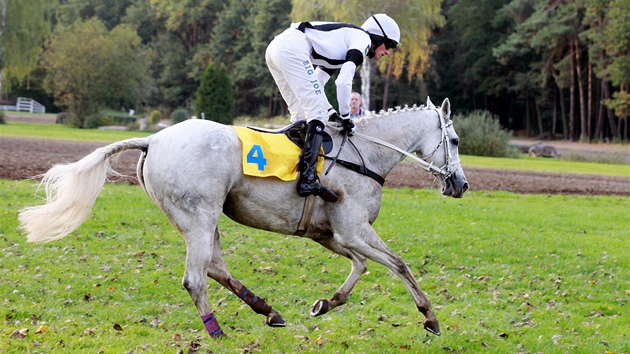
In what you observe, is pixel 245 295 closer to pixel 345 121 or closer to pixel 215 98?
pixel 345 121

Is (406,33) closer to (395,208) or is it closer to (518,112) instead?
(518,112)

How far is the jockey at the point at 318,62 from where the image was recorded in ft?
22.5

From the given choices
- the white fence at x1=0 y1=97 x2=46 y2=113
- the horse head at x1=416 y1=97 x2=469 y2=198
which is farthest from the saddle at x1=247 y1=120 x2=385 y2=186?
the white fence at x1=0 y1=97 x2=46 y2=113

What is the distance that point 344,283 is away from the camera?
23.9 ft

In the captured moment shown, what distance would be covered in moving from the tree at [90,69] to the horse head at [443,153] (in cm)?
4594

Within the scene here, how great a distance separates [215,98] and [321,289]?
4014cm

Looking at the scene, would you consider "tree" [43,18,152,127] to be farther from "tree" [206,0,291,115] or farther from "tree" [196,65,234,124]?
"tree" [206,0,291,115]

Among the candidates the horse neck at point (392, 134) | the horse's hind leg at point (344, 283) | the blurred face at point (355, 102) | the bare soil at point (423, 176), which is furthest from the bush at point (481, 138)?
the horse's hind leg at point (344, 283)

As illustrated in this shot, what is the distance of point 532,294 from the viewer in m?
8.91

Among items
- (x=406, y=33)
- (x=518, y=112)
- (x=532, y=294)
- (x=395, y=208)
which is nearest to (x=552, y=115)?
(x=518, y=112)

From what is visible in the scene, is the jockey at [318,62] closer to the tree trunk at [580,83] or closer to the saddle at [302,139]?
the saddle at [302,139]

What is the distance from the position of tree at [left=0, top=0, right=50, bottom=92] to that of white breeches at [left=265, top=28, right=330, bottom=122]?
4993cm

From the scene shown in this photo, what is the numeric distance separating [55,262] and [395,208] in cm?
719

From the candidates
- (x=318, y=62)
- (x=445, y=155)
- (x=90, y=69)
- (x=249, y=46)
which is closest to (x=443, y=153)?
(x=445, y=155)
